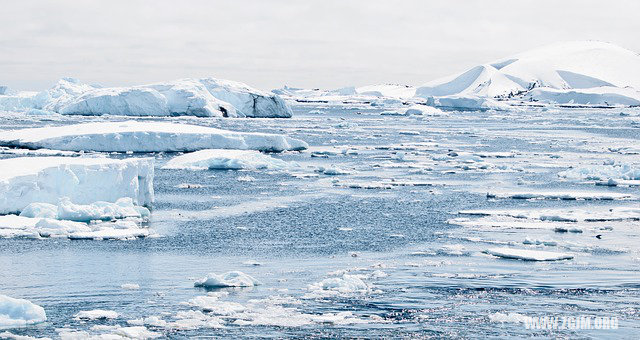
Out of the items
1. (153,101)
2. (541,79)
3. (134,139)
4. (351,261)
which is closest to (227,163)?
(134,139)

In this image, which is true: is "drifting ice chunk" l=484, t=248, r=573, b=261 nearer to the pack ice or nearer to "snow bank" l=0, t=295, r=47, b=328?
"snow bank" l=0, t=295, r=47, b=328

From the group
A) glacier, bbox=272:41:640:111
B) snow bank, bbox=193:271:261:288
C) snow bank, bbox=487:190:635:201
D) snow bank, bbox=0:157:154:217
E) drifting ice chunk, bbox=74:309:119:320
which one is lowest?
drifting ice chunk, bbox=74:309:119:320

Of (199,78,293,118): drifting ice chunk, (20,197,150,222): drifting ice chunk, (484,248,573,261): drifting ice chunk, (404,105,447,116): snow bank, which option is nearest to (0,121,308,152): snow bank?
(20,197,150,222): drifting ice chunk

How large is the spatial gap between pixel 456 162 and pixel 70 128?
10.9 meters

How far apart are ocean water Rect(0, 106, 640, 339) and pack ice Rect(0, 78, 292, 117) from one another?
23073 mm

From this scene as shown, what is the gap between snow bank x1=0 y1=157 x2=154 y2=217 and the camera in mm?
12867

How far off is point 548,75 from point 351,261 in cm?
9823

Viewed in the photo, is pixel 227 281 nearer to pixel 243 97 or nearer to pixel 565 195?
pixel 565 195

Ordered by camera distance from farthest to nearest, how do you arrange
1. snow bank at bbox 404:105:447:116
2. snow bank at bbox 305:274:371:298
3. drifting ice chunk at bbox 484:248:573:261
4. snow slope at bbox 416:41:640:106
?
1. snow slope at bbox 416:41:640:106
2. snow bank at bbox 404:105:447:116
3. drifting ice chunk at bbox 484:248:573:261
4. snow bank at bbox 305:274:371:298

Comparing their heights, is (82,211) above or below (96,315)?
above

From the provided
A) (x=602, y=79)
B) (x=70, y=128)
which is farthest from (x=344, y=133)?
(x=602, y=79)

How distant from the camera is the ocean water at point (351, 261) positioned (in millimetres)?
7738

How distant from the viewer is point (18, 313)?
7445 mm

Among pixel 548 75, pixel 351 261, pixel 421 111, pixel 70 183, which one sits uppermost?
pixel 548 75
